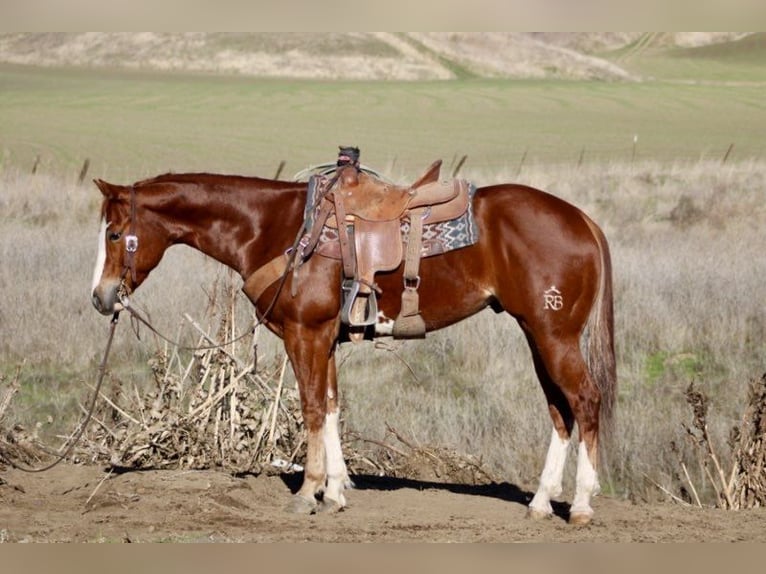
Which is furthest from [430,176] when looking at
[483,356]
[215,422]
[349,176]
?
[483,356]

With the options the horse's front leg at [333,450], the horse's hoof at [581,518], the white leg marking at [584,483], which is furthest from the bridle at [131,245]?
the horse's hoof at [581,518]

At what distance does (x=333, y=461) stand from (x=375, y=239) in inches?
58.8

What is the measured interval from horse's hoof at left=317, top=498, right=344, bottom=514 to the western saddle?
3.75 feet

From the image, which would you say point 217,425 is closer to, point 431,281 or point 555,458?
point 431,281

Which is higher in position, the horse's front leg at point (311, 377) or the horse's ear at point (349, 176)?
the horse's ear at point (349, 176)

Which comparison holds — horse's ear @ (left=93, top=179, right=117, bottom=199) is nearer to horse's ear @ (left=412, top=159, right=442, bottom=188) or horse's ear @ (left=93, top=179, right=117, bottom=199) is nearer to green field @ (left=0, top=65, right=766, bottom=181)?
horse's ear @ (left=412, top=159, right=442, bottom=188)

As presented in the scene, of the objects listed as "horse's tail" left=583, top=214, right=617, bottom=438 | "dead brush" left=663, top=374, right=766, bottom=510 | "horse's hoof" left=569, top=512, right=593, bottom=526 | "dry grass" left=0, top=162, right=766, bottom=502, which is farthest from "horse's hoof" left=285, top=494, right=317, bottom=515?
"dead brush" left=663, top=374, right=766, bottom=510

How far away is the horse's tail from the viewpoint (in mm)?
7711

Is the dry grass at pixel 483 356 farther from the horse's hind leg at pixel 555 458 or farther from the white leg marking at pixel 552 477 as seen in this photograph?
the white leg marking at pixel 552 477

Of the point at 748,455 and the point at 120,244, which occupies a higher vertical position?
the point at 120,244

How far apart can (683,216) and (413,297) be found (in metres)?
15.2

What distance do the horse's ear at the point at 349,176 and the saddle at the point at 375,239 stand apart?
1.1 inches

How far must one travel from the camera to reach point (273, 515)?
25.4 ft

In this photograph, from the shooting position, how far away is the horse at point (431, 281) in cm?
758
